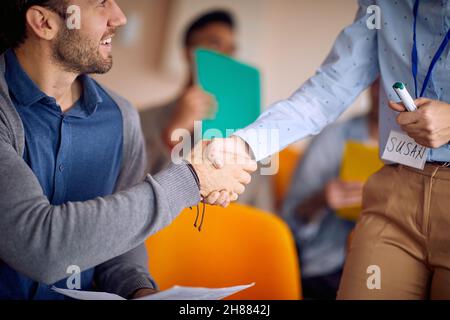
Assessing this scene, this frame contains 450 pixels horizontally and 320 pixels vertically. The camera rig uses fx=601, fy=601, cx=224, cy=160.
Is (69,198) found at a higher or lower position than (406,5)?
lower

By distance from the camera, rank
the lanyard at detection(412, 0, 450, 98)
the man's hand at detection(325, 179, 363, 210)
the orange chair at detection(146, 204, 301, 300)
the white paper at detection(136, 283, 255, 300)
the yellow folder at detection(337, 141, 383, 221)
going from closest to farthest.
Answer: the white paper at detection(136, 283, 255, 300)
the lanyard at detection(412, 0, 450, 98)
the orange chair at detection(146, 204, 301, 300)
the yellow folder at detection(337, 141, 383, 221)
the man's hand at detection(325, 179, 363, 210)

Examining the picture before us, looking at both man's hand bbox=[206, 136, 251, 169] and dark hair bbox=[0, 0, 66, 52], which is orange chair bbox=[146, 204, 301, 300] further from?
dark hair bbox=[0, 0, 66, 52]

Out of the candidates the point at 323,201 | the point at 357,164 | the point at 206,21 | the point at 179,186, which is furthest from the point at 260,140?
the point at 206,21

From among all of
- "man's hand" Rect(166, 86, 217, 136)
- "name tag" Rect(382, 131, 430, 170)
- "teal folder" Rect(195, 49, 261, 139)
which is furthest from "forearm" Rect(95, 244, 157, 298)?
"man's hand" Rect(166, 86, 217, 136)

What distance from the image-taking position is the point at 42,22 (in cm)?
117

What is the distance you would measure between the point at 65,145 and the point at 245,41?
2.53 metres

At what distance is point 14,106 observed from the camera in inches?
44.6

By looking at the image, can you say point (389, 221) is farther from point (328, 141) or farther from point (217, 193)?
point (328, 141)

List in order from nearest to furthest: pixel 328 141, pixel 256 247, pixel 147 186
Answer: pixel 147 186 < pixel 256 247 < pixel 328 141

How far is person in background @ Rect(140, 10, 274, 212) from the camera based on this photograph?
7.30 ft

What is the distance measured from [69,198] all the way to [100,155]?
11 cm

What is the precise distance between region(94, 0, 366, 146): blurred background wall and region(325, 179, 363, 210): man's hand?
4.06ft

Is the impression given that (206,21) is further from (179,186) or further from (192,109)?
(179,186)
